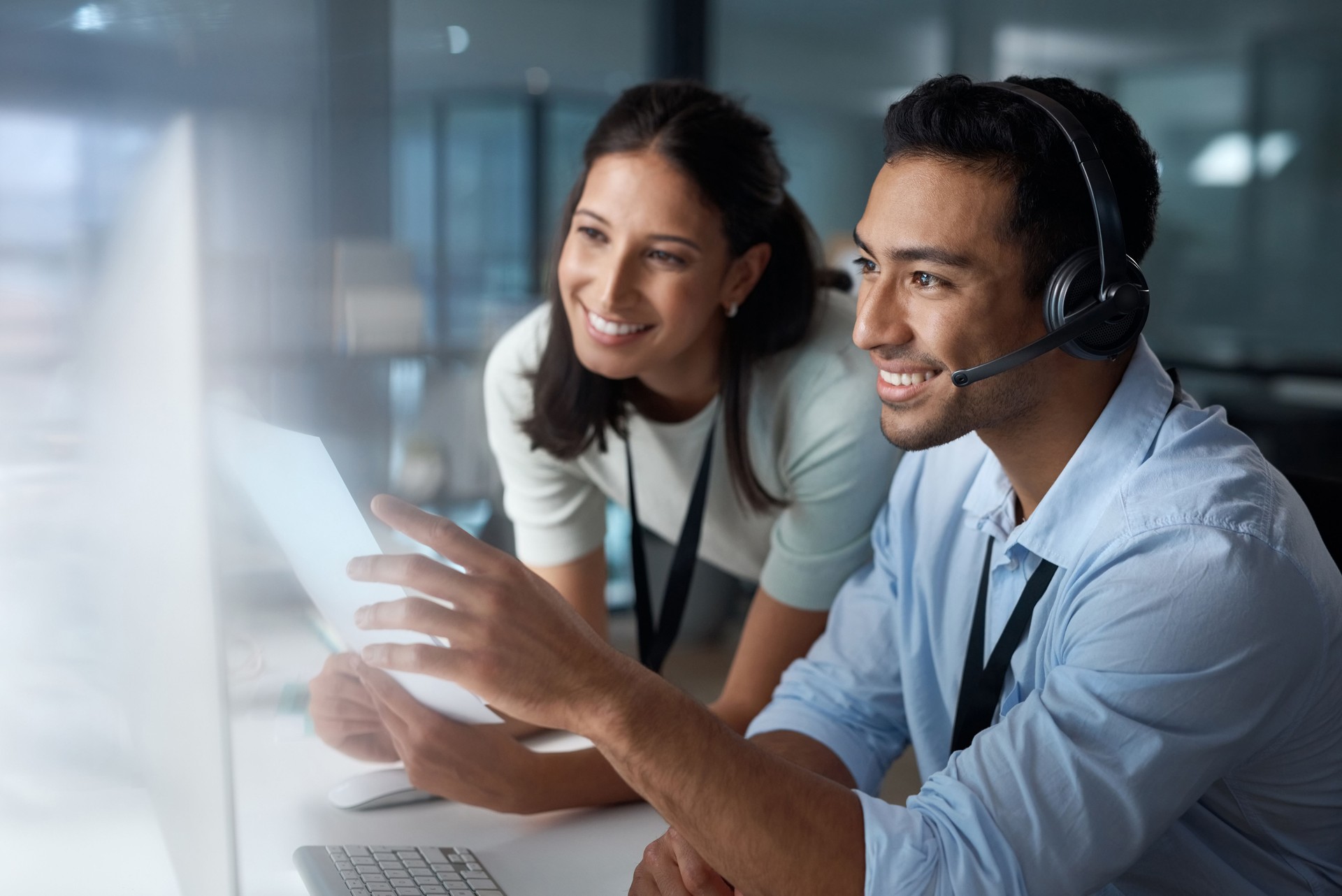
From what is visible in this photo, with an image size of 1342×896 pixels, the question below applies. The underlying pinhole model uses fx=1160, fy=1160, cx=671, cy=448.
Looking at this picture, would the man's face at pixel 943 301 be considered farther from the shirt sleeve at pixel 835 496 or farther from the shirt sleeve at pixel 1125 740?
the shirt sleeve at pixel 835 496

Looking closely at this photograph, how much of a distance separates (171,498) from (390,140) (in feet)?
8.92

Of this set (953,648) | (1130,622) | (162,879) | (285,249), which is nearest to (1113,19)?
(285,249)

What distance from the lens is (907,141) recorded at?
106 cm

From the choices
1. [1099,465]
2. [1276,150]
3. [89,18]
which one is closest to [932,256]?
[1099,465]

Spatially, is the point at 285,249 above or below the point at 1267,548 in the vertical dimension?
above

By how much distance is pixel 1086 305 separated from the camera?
0.98m

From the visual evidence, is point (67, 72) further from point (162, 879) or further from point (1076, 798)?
point (1076, 798)

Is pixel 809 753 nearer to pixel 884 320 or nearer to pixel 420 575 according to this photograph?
pixel 884 320

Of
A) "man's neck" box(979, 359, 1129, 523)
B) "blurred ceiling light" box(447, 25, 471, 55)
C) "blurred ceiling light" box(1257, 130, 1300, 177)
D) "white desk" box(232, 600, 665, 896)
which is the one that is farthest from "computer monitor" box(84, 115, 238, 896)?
"blurred ceiling light" box(1257, 130, 1300, 177)

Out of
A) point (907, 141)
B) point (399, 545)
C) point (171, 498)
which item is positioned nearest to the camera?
point (171, 498)

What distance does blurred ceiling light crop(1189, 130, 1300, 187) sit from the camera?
2.92m

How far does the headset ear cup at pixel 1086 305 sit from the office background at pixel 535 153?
1.84 m

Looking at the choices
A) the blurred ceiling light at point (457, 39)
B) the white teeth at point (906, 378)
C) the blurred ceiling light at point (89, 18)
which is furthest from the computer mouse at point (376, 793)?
the blurred ceiling light at point (457, 39)

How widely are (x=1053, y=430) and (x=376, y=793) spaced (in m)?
0.74
